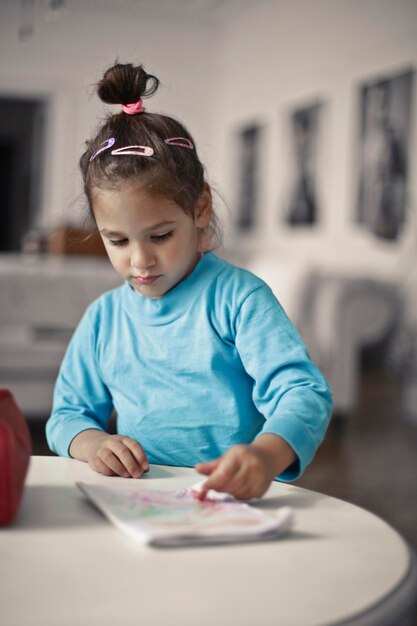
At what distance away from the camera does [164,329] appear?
41.1 inches

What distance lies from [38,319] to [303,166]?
10.2 feet

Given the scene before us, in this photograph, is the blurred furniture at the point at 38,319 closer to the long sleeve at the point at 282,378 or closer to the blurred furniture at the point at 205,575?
the long sleeve at the point at 282,378

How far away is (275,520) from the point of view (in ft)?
1.98

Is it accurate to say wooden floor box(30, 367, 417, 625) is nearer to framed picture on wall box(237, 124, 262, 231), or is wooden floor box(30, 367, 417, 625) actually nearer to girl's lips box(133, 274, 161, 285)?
girl's lips box(133, 274, 161, 285)

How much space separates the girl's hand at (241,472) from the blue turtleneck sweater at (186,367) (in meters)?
0.17

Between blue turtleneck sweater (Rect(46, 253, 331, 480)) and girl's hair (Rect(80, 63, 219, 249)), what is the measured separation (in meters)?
0.13

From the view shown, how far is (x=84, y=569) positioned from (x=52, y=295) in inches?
130

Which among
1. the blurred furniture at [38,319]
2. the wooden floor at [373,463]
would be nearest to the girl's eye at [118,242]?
the wooden floor at [373,463]

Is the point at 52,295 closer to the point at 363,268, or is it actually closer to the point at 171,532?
the point at 363,268

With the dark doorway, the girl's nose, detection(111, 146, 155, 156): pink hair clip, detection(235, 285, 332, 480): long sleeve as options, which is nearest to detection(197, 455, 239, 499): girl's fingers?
detection(235, 285, 332, 480): long sleeve

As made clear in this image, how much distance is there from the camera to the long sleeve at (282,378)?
78 centimetres

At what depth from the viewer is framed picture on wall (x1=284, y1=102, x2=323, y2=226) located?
602 cm

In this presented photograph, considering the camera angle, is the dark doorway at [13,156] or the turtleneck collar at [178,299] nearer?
the turtleneck collar at [178,299]

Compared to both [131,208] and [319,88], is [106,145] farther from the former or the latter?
[319,88]
